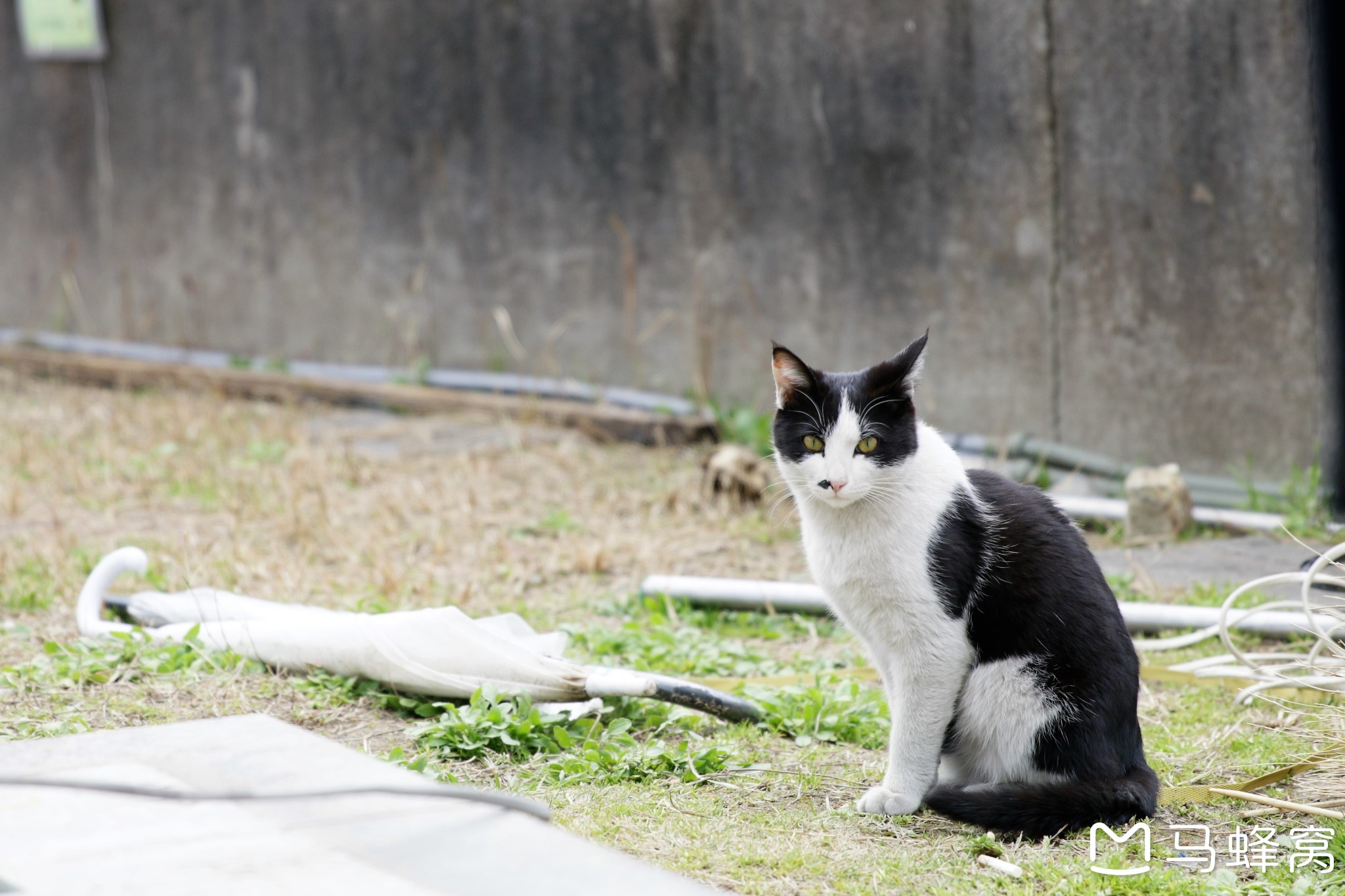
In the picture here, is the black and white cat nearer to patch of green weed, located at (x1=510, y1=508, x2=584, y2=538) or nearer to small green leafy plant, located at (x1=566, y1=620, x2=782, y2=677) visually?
small green leafy plant, located at (x1=566, y1=620, x2=782, y2=677)

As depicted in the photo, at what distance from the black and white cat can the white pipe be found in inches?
44.2

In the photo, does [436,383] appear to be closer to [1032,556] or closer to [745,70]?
[745,70]

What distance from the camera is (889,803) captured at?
8.37 ft

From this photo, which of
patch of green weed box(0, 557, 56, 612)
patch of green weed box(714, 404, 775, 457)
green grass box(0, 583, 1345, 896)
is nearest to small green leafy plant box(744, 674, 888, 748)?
green grass box(0, 583, 1345, 896)

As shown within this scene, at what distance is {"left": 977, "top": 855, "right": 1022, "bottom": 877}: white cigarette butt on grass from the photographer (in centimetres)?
226

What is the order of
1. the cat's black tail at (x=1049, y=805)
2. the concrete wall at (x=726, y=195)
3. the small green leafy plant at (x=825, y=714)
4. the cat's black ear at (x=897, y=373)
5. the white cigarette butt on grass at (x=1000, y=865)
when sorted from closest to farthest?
the white cigarette butt on grass at (x=1000, y=865), the cat's black tail at (x=1049, y=805), the cat's black ear at (x=897, y=373), the small green leafy plant at (x=825, y=714), the concrete wall at (x=726, y=195)

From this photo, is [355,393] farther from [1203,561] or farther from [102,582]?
[1203,561]

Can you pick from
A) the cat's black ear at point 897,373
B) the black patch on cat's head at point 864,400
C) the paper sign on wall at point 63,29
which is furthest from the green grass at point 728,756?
the paper sign on wall at point 63,29

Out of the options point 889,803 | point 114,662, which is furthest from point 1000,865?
point 114,662

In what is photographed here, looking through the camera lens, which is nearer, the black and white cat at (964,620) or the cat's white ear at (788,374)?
the black and white cat at (964,620)

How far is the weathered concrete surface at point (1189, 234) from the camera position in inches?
184

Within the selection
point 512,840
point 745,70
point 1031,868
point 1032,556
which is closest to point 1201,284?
point 745,70

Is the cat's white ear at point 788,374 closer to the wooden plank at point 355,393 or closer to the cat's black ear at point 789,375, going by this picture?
the cat's black ear at point 789,375

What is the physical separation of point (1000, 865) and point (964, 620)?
495 millimetres
